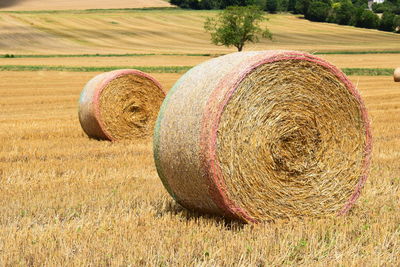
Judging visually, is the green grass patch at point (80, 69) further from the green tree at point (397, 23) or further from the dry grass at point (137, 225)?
the green tree at point (397, 23)

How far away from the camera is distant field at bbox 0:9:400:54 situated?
60375 mm

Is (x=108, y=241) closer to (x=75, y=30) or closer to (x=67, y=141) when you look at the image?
(x=67, y=141)

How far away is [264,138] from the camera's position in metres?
5.69

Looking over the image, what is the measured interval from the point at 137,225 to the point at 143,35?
65.4 meters

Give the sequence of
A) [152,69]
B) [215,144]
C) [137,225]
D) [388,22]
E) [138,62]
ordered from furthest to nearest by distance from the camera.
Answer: [388,22], [138,62], [152,69], [137,225], [215,144]

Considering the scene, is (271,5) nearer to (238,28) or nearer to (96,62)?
(238,28)

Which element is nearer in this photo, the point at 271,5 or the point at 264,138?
the point at 264,138

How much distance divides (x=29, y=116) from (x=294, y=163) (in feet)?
37.0

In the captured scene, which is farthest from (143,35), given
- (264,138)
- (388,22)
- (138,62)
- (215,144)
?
(215,144)

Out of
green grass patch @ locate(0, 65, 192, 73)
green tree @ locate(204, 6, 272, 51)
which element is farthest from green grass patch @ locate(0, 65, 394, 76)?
green tree @ locate(204, 6, 272, 51)

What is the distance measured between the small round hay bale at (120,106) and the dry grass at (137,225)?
3.96ft

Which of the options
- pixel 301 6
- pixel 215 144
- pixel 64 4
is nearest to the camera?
pixel 215 144

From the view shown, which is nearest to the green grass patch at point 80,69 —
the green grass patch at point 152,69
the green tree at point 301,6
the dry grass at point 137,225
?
the green grass patch at point 152,69

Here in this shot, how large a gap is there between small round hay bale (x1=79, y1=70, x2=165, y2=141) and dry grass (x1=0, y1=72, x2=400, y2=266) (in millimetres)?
1206
